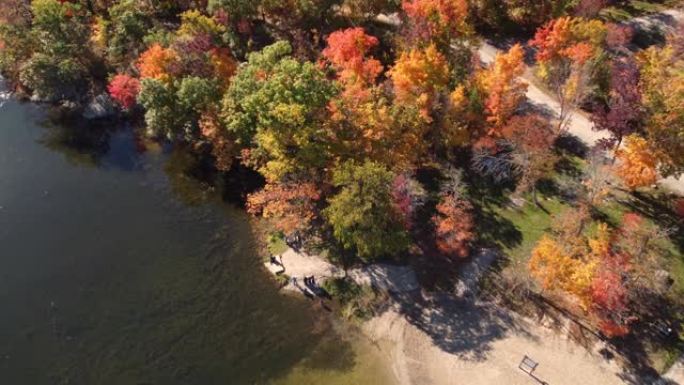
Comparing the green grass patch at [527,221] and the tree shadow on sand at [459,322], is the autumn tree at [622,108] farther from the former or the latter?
the tree shadow on sand at [459,322]

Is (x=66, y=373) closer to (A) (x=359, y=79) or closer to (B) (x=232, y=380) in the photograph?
(B) (x=232, y=380)

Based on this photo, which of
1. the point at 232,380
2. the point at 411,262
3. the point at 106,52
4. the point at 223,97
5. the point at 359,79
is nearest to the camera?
the point at 232,380

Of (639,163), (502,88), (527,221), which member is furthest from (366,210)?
(639,163)

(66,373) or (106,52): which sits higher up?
(106,52)

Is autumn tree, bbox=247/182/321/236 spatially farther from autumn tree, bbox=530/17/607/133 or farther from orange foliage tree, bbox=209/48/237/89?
autumn tree, bbox=530/17/607/133

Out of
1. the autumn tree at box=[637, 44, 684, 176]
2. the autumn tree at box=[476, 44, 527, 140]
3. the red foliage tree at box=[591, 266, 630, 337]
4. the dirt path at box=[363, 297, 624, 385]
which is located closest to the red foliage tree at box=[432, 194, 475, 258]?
the dirt path at box=[363, 297, 624, 385]

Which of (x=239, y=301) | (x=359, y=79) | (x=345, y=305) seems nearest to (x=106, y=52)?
(x=359, y=79)

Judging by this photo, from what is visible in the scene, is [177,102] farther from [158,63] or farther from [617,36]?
[617,36]

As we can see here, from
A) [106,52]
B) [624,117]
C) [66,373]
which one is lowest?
[66,373]
